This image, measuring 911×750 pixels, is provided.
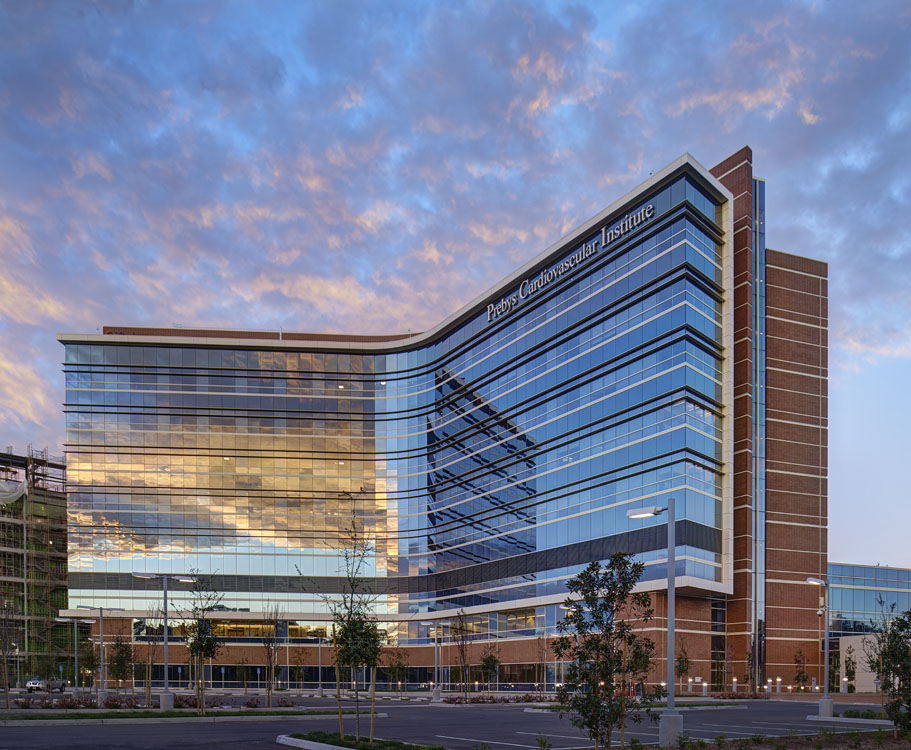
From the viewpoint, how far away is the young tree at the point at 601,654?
52.4 ft

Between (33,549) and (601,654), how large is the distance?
376 feet

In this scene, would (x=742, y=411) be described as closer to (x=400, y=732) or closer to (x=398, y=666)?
(x=400, y=732)

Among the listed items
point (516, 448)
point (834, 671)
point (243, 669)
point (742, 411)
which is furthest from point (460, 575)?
point (742, 411)

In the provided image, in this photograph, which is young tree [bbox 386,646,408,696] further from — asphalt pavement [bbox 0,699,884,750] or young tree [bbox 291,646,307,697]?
asphalt pavement [bbox 0,699,884,750]

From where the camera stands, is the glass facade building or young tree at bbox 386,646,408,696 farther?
young tree at bbox 386,646,408,696

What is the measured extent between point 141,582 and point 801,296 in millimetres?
74333

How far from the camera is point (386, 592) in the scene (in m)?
95.7

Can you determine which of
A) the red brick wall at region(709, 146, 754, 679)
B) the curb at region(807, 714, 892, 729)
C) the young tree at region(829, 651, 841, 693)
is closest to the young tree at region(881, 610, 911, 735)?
the curb at region(807, 714, 892, 729)

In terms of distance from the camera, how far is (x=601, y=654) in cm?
1703

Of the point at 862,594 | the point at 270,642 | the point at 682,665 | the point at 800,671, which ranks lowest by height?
the point at 270,642

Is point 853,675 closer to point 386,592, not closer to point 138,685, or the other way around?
point 386,592

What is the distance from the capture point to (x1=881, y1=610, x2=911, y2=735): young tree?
22.0 metres

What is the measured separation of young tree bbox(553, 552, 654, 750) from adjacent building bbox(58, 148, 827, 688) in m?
19.0

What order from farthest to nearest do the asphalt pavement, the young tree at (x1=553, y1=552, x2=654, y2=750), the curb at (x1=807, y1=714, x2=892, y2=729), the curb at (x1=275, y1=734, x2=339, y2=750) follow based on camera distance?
the curb at (x1=807, y1=714, x2=892, y2=729)
the asphalt pavement
the curb at (x1=275, y1=734, x2=339, y2=750)
the young tree at (x1=553, y1=552, x2=654, y2=750)
